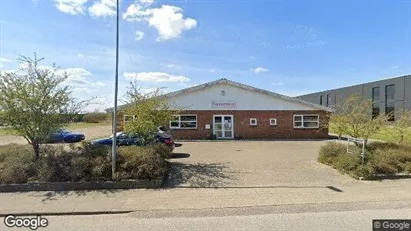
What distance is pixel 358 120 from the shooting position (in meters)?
11.1

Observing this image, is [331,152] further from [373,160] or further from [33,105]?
[33,105]

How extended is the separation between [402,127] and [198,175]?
9067mm

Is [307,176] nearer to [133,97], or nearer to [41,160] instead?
[133,97]

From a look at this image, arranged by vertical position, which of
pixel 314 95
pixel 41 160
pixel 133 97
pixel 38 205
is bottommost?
pixel 38 205

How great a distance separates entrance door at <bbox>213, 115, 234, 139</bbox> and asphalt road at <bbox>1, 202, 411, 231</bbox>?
56.3 feet

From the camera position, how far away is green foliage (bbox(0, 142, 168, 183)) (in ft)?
26.9

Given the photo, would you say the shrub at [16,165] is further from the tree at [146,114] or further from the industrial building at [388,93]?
the industrial building at [388,93]

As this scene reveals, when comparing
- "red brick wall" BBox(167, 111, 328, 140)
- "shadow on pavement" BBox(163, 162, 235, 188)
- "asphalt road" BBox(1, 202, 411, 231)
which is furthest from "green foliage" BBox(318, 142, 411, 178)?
"red brick wall" BBox(167, 111, 328, 140)

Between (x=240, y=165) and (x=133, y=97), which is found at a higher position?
(x=133, y=97)

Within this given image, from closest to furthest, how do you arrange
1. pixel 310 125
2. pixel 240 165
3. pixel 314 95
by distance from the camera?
pixel 240 165 → pixel 310 125 → pixel 314 95

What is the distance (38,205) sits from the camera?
21.8ft

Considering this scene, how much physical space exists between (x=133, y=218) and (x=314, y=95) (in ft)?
281

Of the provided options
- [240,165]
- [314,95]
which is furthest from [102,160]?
[314,95]

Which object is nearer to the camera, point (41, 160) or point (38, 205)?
point (38, 205)
